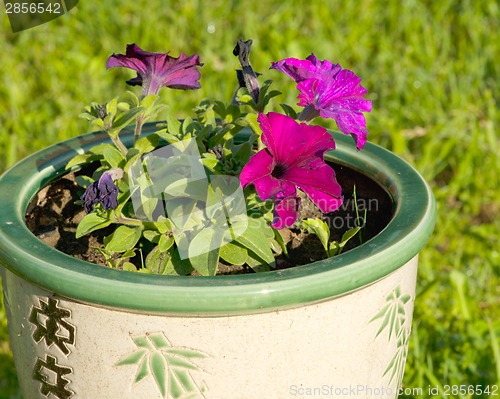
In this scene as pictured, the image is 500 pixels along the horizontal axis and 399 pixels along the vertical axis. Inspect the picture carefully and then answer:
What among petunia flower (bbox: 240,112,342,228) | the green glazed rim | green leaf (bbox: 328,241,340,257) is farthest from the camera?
green leaf (bbox: 328,241,340,257)

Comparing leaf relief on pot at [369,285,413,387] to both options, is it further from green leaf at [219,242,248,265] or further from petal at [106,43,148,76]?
petal at [106,43,148,76]

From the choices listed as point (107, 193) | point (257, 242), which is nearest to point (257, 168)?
point (257, 242)

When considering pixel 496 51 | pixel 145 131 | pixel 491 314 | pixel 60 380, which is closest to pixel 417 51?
pixel 496 51

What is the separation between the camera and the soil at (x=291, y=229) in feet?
4.29

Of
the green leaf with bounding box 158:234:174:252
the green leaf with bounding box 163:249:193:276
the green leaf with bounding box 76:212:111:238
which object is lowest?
the green leaf with bounding box 163:249:193:276

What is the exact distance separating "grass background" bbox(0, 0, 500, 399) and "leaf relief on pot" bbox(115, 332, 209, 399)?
3.05 feet

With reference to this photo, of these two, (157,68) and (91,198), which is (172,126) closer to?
(157,68)

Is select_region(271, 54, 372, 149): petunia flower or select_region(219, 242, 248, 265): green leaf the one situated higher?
select_region(271, 54, 372, 149): petunia flower

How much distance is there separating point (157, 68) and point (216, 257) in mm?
363

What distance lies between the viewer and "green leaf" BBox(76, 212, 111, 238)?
121 cm

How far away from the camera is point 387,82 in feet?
9.30

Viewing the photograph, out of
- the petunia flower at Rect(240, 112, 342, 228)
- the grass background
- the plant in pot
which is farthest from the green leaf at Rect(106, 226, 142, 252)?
the grass background

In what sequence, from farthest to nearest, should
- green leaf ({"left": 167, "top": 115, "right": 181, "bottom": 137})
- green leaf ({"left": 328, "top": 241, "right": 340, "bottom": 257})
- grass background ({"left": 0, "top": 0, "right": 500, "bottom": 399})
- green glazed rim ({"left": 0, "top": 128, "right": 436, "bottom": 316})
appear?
grass background ({"left": 0, "top": 0, "right": 500, "bottom": 399}) → green leaf ({"left": 167, "top": 115, "right": 181, "bottom": 137}) → green leaf ({"left": 328, "top": 241, "right": 340, "bottom": 257}) → green glazed rim ({"left": 0, "top": 128, "right": 436, "bottom": 316})

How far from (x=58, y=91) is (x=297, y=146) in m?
1.94
